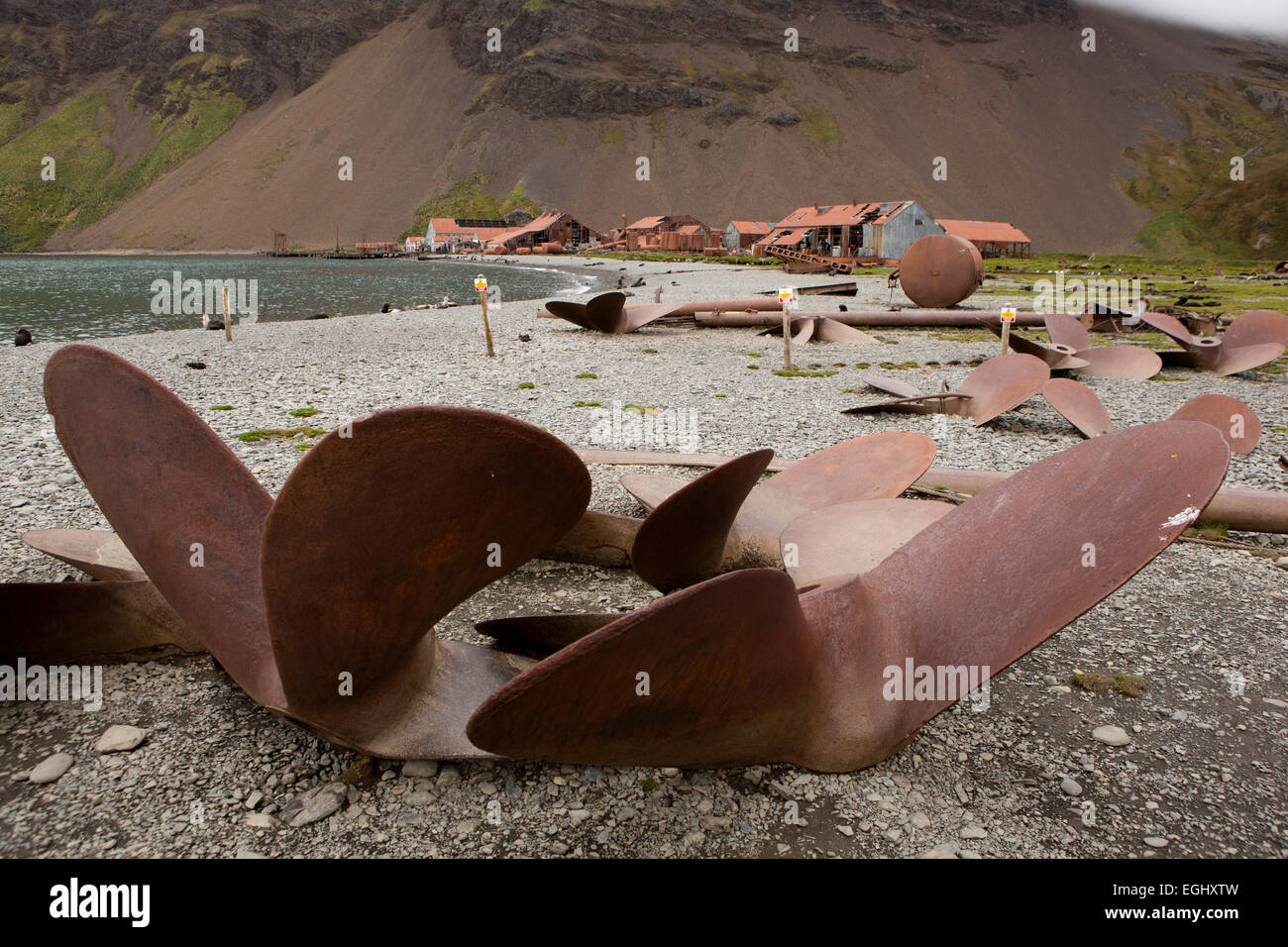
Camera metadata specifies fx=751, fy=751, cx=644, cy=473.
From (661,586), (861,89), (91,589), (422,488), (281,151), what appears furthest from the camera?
(281,151)

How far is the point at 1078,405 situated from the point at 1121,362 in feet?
15.2

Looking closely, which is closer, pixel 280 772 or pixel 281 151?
pixel 280 772

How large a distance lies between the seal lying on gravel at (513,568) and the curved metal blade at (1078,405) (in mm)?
5043

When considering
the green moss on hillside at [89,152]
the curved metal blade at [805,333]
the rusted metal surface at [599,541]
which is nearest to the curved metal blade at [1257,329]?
the curved metal blade at [805,333]

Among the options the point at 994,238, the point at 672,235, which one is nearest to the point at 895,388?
the point at 994,238

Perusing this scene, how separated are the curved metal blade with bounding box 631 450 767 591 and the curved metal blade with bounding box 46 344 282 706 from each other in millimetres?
1434

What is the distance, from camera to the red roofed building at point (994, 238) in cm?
6862

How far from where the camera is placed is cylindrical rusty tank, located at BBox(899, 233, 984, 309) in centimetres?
1888

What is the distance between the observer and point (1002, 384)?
7809mm

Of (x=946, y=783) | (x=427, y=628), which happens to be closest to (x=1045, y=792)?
(x=946, y=783)

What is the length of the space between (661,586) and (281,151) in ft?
540

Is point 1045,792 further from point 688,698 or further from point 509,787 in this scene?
point 509,787

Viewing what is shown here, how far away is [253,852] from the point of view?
2.12 meters

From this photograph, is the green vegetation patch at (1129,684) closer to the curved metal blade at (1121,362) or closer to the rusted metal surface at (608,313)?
the curved metal blade at (1121,362)
